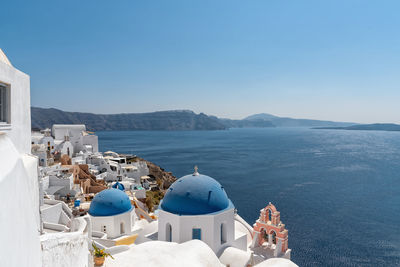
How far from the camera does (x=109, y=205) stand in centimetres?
1736

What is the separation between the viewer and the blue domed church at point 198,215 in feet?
43.3

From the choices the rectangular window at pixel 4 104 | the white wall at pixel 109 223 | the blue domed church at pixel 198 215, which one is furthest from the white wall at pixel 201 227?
the rectangular window at pixel 4 104

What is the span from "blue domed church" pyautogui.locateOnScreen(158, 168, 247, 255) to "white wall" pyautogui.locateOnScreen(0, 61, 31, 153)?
788cm

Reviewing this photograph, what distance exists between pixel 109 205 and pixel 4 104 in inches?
493

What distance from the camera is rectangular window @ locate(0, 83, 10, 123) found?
6066 mm

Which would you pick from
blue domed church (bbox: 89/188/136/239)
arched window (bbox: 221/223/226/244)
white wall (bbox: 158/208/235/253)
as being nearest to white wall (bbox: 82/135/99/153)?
blue domed church (bbox: 89/188/136/239)

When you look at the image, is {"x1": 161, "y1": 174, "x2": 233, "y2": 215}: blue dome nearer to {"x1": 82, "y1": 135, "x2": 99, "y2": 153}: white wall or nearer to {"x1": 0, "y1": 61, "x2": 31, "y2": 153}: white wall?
{"x1": 0, "y1": 61, "x2": 31, "y2": 153}: white wall

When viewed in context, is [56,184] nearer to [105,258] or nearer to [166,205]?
[166,205]

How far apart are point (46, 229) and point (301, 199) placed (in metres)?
43.7

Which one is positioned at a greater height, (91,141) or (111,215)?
(91,141)

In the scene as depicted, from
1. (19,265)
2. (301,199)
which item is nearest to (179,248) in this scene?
(19,265)

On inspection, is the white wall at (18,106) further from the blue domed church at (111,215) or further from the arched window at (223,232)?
the blue domed church at (111,215)

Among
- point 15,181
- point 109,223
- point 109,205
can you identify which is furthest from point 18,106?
point 109,223

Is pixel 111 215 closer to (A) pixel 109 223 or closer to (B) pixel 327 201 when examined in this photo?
(A) pixel 109 223
